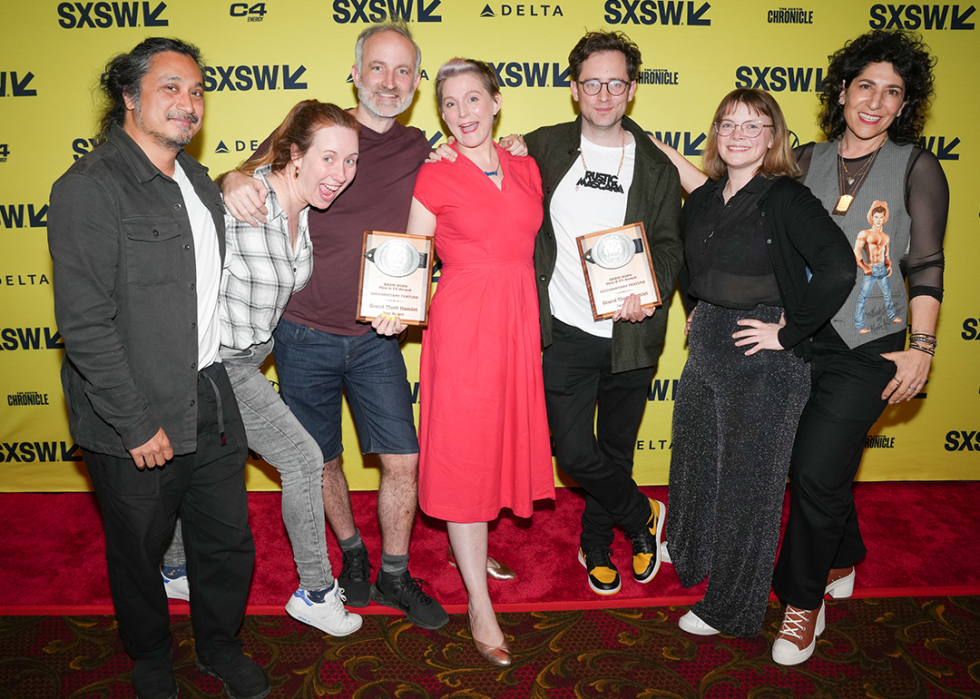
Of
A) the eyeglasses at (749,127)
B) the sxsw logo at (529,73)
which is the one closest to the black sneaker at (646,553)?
the eyeglasses at (749,127)

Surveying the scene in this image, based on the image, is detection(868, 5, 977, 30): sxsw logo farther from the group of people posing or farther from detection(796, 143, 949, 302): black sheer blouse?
detection(796, 143, 949, 302): black sheer blouse

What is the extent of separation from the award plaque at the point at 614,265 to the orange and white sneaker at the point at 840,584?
156 centimetres

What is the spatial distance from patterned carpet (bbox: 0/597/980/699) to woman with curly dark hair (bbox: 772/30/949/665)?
18.4 inches

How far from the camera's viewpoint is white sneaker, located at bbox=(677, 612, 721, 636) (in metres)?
2.65

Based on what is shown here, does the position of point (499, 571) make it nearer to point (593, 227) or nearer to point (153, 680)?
point (153, 680)

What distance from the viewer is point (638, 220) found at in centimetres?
264

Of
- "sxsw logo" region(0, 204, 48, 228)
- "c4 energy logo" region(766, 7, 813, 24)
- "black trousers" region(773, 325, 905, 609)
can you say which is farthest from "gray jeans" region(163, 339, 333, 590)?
"c4 energy logo" region(766, 7, 813, 24)

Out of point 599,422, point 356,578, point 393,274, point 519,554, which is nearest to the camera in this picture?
point 393,274

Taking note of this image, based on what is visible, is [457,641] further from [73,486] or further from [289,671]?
[73,486]

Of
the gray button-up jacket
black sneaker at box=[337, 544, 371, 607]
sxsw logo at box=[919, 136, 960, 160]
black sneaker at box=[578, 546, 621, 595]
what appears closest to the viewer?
the gray button-up jacket

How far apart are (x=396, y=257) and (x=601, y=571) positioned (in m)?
1.69

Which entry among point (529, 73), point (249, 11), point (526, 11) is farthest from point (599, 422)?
point (249, 11)

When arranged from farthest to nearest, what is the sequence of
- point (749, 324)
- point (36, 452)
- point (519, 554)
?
1. point (36, 452)
2. point (519, 554)
3. point (749, 324)

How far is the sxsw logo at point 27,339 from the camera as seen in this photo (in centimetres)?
380
